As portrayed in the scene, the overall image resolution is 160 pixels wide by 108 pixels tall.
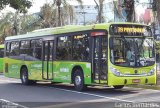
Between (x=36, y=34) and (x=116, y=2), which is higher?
(x=116, y=2)

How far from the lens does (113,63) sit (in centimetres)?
1802

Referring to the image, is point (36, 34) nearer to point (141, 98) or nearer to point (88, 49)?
point (88, 49)

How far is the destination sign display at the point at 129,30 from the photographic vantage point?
18312 mm

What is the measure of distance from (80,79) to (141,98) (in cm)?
429

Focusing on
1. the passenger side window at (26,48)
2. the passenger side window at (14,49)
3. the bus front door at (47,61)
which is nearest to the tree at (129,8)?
the bus front door at (47,61)

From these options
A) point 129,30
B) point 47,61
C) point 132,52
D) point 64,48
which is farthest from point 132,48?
point 47,61

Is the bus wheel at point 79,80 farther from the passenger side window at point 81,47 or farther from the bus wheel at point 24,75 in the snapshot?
the bus wheel at point 24,75

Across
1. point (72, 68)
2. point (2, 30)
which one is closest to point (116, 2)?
point (72, 68)

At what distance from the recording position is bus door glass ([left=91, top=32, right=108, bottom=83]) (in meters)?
18.4

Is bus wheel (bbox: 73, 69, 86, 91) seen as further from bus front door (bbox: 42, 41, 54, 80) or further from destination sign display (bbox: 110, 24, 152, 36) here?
destination sign display (bbox: 110, 24, 152, 36)

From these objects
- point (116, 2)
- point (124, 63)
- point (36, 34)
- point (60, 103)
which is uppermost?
point (116, 2)

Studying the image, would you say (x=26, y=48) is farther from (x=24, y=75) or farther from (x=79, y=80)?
(x=79, y=80)

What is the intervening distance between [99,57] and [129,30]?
1676 millimetres

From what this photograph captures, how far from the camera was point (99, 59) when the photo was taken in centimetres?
1862
